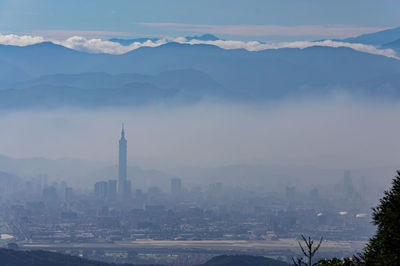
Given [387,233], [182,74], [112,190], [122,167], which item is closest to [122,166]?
[122,167]

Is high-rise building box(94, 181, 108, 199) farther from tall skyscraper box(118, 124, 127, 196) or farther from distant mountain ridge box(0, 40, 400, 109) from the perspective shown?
distant mountain ridge box(0, 40, 400, 109)

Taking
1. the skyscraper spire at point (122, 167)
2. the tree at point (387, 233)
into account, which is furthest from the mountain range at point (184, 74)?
the tree at point (387, 233)

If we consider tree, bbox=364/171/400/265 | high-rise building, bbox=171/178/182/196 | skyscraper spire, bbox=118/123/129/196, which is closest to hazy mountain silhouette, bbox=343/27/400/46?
skyscraper spire, bbox=118/123/129/196

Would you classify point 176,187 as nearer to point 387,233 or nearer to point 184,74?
point 184,74

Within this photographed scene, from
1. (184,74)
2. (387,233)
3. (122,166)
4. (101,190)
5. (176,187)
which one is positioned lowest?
(387,233)

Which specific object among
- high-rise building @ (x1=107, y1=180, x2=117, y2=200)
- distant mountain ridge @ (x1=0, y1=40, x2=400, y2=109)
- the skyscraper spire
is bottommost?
high-rise building @ (x1=107, y1=180, x2=117, y2=200)

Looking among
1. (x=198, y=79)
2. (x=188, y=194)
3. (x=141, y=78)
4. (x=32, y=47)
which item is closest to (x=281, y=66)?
(x=198, y=79)
